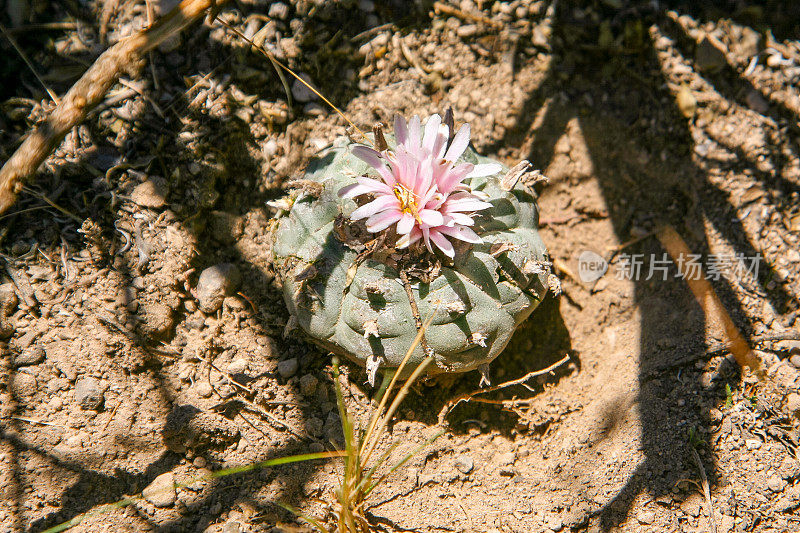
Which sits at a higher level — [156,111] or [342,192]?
[156,111]

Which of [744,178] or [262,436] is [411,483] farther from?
[744,178]

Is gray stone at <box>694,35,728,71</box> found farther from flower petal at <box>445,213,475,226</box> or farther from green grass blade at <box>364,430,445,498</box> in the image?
green grass blade at <box>364,430,445,498</box>

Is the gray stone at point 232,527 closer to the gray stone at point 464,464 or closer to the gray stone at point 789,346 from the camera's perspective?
the gray stone at point 464,464

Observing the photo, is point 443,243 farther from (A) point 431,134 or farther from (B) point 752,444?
(B) point 752,444

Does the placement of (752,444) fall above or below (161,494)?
below

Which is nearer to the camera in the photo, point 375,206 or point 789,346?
point 375,206

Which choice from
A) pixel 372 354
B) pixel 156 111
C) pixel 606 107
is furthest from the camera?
pixel 606 107

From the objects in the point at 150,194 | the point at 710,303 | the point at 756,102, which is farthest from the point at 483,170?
the point at 756,102

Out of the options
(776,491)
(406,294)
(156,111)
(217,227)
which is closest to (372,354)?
(406,294)
